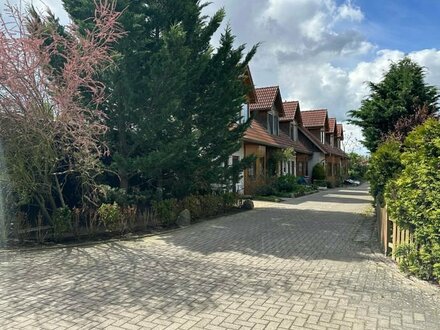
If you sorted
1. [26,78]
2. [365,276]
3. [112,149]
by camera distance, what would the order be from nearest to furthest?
1. [365,276]
2. [26,78]
3. [112,149]

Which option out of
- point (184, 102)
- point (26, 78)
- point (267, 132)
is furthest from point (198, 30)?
point (267, 132)

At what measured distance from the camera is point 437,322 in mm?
4148

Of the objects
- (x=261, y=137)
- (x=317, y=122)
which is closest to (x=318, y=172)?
(x=317, y=122)

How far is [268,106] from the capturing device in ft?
82.5

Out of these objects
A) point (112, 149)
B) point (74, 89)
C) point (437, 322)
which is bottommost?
point (437, 322)

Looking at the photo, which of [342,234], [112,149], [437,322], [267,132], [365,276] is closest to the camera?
[437,322]

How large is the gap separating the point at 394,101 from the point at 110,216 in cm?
1310

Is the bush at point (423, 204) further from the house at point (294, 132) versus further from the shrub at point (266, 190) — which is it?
the house at point (294, 132)

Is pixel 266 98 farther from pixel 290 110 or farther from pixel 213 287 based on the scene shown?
pixel 213 287

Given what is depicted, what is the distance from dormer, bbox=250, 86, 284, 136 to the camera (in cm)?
2533

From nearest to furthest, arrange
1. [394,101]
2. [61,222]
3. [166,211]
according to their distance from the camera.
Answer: [61,222]
[166,211]
[394,101]

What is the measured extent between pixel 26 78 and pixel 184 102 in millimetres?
5359

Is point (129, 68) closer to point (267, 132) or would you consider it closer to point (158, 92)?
point (158, 92)

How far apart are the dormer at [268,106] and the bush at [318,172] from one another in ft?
29.6
